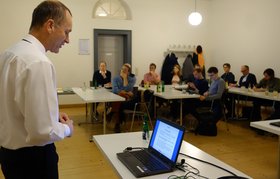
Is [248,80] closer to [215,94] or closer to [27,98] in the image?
[215,94]

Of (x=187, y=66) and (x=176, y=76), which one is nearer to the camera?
(x=176, y=76)

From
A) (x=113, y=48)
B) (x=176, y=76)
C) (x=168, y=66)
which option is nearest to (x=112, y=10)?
(x=113, y=48)

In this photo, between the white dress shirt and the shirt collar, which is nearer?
the white dress shirt

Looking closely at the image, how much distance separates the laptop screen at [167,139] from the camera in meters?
1.61

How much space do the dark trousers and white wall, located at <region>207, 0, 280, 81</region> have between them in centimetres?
673

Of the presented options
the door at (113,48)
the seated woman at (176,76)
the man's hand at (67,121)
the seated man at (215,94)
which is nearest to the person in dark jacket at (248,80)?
the seated woman at (176,76)

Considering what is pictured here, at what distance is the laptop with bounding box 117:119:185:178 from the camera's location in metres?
1.57

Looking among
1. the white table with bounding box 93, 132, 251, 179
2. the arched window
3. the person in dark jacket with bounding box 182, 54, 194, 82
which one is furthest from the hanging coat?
the white table with bounding box 93, 132, 251, 179

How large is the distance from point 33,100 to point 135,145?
3.46 feet

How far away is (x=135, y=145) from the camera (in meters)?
2.06

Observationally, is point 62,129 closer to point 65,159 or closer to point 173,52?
point 65,159

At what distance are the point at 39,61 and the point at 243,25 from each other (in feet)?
25.4

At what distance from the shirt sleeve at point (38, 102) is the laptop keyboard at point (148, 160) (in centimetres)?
62

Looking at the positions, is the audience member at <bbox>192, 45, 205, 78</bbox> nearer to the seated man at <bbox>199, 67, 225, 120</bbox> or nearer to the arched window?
the arched window
